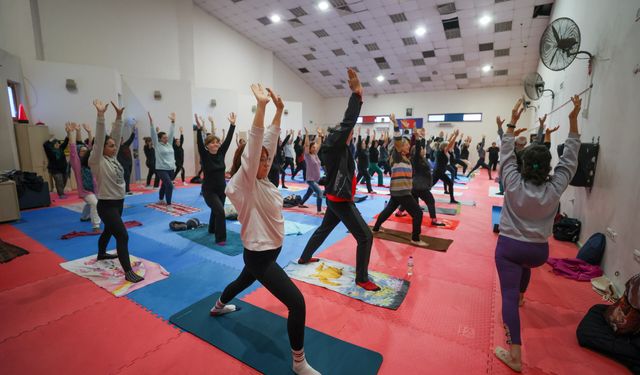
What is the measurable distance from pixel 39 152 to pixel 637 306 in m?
12.1

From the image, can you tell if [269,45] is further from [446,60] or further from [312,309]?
[312,309]

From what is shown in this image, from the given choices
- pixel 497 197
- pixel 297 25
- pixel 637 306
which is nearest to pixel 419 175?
pixel 637 306

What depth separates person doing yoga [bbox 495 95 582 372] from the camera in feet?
6.84

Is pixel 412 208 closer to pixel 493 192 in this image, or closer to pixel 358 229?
pixel 358 229

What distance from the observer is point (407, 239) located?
200 inches

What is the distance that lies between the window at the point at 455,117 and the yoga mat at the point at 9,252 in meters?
20.4

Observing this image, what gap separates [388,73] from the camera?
59.7ft

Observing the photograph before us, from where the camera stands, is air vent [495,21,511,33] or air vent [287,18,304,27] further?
air vent [287,18,304,27]

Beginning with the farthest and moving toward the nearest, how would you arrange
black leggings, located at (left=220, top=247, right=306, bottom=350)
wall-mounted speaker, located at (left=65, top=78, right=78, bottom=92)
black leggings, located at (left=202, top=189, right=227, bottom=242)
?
wall-mounted speaker, located at (left=65, top=78, right=78, bottom=92), black leggings, located at (left=202, top=189, right=227, bottom=242), black leggings, located at (left=220, top=247, right=306, bottom=350)

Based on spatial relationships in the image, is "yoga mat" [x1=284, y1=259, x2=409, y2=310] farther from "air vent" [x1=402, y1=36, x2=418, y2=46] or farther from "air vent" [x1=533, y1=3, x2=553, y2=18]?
"air vent" [x1=402, y1=36, x2=418, y2=46]

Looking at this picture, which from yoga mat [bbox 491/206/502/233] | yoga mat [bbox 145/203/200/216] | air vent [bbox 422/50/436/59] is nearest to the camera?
yoga mat [bbox 491/206/502/233]

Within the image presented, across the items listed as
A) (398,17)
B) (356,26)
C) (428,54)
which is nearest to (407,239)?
(398,17)

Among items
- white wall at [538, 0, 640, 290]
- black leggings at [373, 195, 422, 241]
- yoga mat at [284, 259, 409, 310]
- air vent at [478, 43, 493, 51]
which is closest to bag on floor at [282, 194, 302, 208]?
black leggings at [373, 195, 422, 241]

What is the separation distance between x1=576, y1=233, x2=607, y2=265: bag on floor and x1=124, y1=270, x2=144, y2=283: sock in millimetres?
5661
